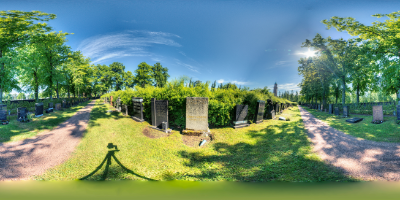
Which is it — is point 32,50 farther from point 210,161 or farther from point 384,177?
point 384,177

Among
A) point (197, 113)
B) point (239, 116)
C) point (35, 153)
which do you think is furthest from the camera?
point (239, 116)

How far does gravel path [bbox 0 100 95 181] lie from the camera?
11.4ft

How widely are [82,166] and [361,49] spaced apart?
933 inches

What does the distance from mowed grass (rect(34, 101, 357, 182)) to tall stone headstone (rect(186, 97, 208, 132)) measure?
96 centimetres

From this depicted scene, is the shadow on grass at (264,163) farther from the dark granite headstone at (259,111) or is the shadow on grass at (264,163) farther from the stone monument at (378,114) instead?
the stone monument at (378,114)

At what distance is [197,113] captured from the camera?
6.55m

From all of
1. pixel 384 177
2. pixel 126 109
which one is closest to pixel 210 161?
pixel 384 177

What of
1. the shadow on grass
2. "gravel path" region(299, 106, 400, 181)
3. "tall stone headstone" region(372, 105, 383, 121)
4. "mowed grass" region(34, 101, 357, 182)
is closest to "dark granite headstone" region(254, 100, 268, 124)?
"mowed grass" region(34, 101, 357, 182)

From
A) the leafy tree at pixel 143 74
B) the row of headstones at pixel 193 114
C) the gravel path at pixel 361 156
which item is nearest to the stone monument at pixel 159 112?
the row of headstones at pixel 193 114

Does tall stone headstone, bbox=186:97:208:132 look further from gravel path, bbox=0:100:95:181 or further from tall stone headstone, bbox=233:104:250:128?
gravel path, bbox=0:100:95:181

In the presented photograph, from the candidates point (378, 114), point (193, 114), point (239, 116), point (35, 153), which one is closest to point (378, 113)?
point (378, 114)

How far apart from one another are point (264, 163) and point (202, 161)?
171 centimetres

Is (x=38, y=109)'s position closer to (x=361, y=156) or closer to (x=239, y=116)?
(x=239, y=116)

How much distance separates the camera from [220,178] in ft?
10.3
